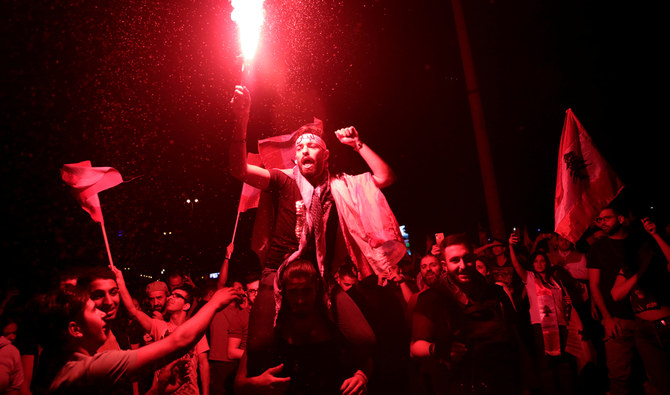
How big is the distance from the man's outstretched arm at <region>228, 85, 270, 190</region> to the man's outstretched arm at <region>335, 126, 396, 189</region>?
0.87m

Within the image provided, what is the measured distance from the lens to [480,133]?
790 cm

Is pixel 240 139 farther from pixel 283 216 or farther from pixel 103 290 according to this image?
pixel 103 290

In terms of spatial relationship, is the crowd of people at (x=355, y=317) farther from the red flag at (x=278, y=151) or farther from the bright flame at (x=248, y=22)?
the bright flame at (x=248, y=22)

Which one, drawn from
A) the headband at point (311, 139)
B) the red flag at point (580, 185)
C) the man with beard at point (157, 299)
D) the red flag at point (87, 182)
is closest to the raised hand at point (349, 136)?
the headband at point (311, 139)

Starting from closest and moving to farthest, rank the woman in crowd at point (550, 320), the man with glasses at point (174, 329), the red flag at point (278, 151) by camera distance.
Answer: the red flag at point (278, 151)
the man with glasses at point (174, 329)
the woman in crowd at point (550, 320)

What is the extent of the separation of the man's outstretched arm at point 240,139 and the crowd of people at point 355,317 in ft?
0.04

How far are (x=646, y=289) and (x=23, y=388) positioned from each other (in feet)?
21.5

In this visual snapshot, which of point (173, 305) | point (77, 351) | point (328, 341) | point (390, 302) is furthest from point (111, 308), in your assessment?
point (390, 302)

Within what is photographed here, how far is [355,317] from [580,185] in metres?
4.01

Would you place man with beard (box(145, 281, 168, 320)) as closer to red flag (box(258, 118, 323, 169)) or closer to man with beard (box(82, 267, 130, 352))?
red flag (box(258, 118, 323, 169))

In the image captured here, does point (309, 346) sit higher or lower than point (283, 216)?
lower

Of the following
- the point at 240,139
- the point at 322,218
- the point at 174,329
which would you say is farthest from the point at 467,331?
the point at 174,329

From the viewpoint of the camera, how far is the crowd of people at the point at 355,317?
3535 millimetres

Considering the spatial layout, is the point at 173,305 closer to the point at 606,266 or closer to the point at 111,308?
the point at 111,308
